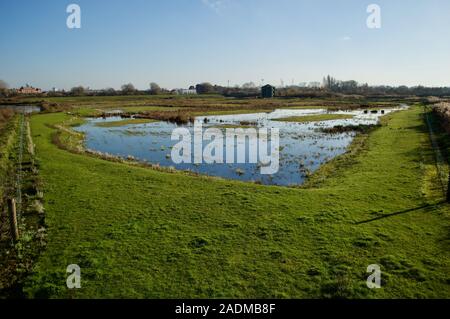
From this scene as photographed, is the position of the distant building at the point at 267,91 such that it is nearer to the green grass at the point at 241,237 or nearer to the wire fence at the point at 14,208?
the wire fence at the point at 14,208

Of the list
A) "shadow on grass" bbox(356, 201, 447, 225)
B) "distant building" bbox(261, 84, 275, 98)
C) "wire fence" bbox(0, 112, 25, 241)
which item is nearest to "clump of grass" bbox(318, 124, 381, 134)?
"shadow on grass" bbox(356, 201, 447, 225)

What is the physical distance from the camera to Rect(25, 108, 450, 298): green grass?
9109mm

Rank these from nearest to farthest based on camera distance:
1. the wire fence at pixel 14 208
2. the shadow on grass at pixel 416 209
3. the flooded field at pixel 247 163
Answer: the wire fence at pixel 14 208, the shadow on grass at pixel 416 209, the flooded field at pixel 247 163

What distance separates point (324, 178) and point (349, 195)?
14.4ft

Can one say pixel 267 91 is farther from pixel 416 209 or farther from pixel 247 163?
pixel 416 209

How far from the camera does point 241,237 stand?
11922 mm

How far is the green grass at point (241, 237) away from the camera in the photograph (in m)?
9.11

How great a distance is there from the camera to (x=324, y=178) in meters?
20.6

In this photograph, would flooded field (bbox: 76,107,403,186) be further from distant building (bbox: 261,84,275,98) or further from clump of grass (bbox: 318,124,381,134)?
distant building (bbox: 261,84,275,98)

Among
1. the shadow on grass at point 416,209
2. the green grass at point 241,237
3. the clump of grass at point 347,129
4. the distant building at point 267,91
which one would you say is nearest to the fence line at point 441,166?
the green grass at point 241,237

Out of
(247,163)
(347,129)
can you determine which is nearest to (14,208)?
(247,163)

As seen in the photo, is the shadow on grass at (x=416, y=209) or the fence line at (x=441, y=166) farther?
the fence line at (x=441, y=166)
